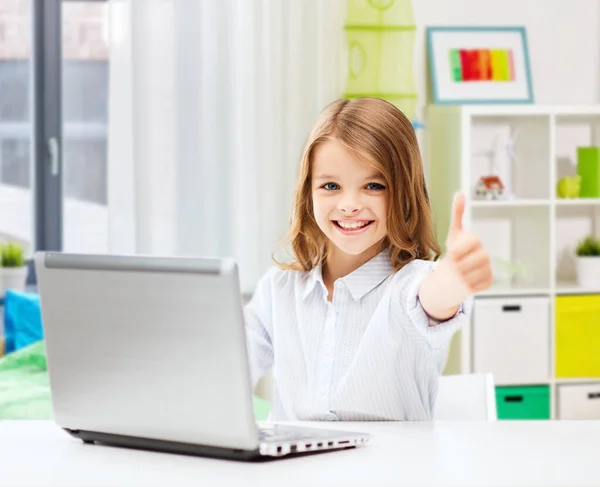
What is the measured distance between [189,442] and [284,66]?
8.00ft

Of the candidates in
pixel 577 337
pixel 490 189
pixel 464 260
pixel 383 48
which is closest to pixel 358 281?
pixel 464 260

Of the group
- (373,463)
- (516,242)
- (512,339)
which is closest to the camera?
(373,463)

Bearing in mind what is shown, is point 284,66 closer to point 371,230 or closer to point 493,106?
point 493,106

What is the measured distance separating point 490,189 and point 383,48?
0.62 m

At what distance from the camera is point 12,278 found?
12.0ft

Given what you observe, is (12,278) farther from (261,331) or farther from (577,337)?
(261,331)

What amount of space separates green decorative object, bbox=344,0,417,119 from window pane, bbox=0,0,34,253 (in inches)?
49.6

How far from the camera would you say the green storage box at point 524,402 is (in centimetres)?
361

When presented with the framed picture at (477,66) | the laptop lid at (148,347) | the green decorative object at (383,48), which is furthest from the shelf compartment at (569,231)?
the laptop lid at (148,347)

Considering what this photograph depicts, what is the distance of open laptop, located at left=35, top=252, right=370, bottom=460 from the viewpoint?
113 centimetres

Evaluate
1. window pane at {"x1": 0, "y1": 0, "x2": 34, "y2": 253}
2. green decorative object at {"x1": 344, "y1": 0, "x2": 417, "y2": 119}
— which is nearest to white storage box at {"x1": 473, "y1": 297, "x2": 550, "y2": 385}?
green decorative object at {"x1": 344, "y1": 0, "x2": 417, "y2": 119}

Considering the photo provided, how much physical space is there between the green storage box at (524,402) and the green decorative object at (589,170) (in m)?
0.73

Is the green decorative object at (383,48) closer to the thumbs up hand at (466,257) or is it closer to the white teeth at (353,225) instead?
the white teeth at (353,225)

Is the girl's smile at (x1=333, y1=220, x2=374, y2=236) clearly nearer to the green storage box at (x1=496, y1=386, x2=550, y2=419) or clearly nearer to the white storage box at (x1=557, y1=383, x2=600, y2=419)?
the green storage box at (x1=496, y1=386, x2=550, y2=419)
